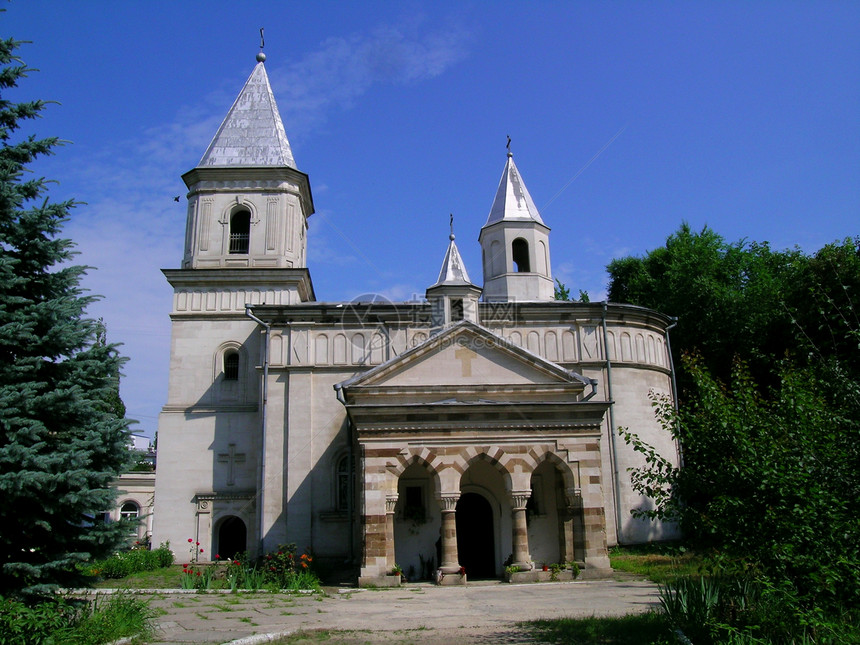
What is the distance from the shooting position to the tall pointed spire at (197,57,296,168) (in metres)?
29.1

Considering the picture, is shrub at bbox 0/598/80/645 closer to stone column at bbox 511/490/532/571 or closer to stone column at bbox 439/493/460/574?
stone column at bbox 439/493/460/574

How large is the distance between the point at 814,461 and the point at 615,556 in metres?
14.9

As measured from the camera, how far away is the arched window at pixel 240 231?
92.7 feet

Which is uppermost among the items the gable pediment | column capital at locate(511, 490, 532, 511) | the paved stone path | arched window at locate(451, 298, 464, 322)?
arched window at locate(451, 298, 464, 322)

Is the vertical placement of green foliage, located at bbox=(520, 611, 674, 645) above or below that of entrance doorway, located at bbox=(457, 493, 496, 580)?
below

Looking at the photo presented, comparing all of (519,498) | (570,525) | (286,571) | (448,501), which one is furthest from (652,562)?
(286,571)

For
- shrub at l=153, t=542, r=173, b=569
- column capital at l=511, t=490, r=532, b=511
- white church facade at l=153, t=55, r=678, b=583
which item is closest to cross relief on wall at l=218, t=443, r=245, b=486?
white church facade at l=153, t=55, r=678, b=583

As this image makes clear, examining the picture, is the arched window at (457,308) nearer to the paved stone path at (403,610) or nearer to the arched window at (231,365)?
the arched window at (231,365)

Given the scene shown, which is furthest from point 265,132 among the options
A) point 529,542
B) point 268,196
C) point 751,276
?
point 751,276

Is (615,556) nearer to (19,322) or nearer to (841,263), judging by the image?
(841,263)

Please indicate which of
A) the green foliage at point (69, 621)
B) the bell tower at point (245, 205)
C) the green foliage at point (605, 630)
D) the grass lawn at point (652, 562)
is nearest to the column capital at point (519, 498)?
the grass lawn at point (652, 562)

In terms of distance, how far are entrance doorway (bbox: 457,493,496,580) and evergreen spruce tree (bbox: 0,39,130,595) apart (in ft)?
40.8

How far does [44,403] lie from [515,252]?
23.2 m

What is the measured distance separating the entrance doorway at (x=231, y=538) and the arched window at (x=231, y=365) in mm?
5238
